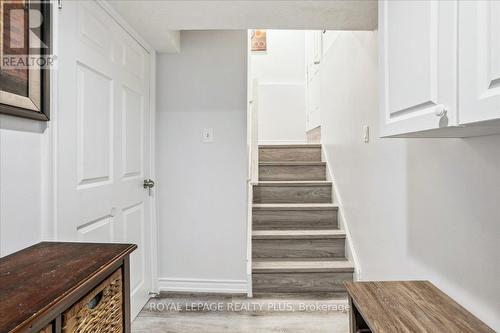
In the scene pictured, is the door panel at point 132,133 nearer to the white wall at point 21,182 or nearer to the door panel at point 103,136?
the door panel at point 103,136

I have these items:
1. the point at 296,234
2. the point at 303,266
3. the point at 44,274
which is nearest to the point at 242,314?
the point at 303,266

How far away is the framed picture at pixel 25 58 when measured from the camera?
0.94 metres

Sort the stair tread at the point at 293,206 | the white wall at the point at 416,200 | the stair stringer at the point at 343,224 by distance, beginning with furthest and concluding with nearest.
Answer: the stair tread at the point at 293,206 → the stair stringer at the point at 343,224 → the white wall at the point at 416,200

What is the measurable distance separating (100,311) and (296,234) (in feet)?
6.31

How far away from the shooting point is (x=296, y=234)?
266 centimetres

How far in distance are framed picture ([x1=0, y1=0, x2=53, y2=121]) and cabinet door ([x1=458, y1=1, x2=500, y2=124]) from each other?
4.11 feet

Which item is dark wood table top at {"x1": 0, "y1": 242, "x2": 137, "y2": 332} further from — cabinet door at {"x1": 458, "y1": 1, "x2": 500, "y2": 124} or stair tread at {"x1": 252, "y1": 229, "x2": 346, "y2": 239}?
stair tread at {"x1": 252, "y1": 229, "x2": 346, "y2": 239}

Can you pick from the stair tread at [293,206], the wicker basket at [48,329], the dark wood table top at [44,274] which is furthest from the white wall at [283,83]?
the wicker basket at [48,329]

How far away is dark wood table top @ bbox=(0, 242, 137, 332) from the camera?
647mm

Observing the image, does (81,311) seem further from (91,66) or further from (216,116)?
(216,116)

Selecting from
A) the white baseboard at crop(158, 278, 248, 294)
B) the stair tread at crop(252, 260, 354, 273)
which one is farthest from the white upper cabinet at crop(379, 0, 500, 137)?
the white baseboard at crop(158, 278, 248, 294)

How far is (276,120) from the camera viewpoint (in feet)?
15.4

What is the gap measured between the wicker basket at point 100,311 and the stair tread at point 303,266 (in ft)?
4.94

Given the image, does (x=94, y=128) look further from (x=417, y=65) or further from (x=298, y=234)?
(x=298, y=234)
